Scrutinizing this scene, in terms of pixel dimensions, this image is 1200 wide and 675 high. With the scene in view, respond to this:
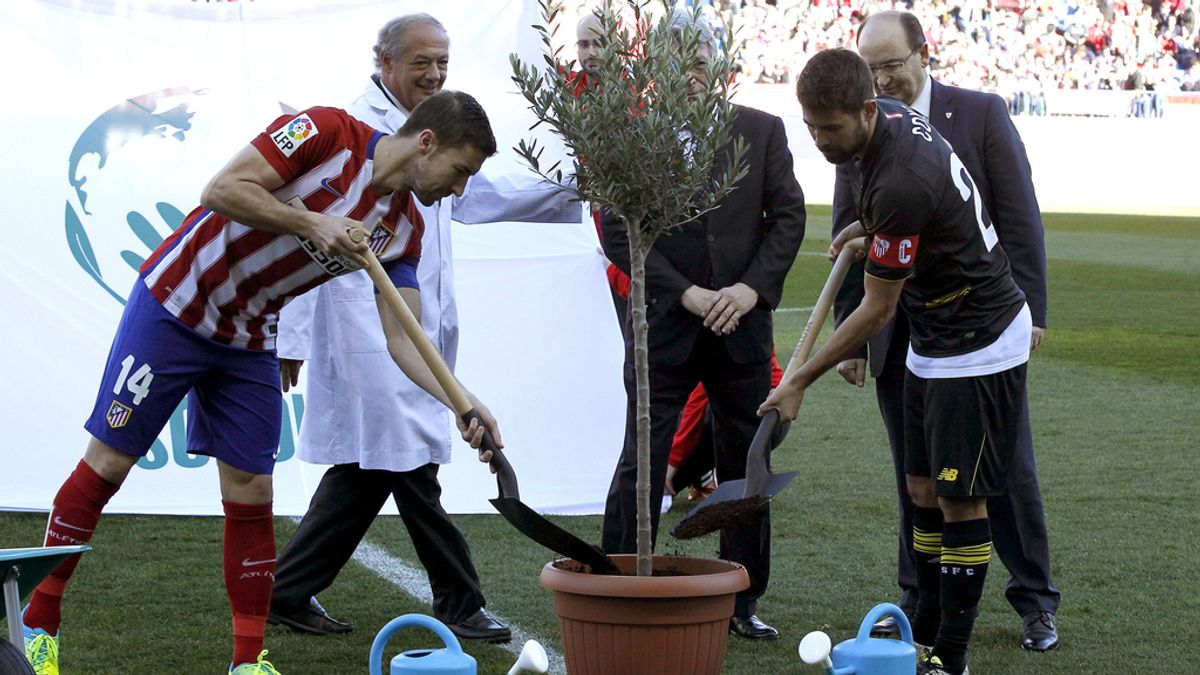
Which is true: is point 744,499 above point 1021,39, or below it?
below

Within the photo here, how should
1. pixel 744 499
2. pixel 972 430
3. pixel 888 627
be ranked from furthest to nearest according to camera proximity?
pixel 888 627, pixel 972 430, pixel 744 499

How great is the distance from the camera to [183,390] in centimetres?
390

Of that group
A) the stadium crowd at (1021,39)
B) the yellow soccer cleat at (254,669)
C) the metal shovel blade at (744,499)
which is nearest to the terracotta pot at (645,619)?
the metal shovel blade at (744,499)

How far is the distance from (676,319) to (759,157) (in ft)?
1.87

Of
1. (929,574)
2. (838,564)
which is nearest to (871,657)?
(929,574)

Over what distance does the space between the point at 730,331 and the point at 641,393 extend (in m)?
0.94

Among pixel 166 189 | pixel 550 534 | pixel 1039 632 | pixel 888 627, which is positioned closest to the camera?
pixel 550 534

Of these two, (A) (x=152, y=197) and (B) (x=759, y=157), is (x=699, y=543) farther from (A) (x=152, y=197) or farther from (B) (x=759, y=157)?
(A) (x=152, y=197)

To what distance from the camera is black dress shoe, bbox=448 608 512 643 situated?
466cm

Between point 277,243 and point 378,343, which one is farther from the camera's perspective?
point 378,343

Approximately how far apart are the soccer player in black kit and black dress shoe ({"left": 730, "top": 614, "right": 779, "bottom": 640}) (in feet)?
2.09

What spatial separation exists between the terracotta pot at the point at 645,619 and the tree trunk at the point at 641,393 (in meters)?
0.23

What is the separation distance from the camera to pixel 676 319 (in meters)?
4.70

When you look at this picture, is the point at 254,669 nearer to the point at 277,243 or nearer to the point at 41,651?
the point at 41,651
